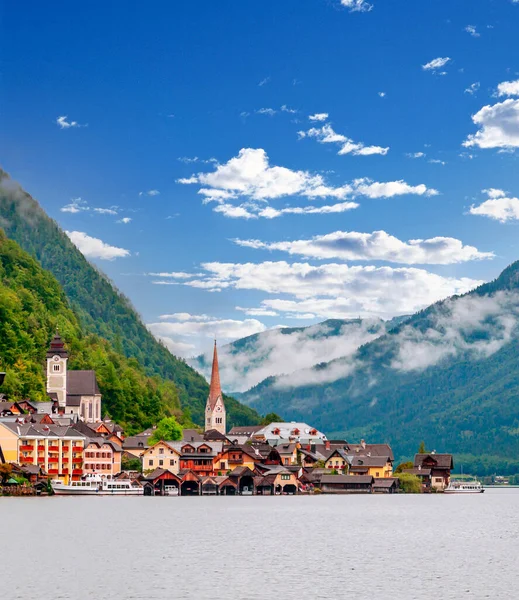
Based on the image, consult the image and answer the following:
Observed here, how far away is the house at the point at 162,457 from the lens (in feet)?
540

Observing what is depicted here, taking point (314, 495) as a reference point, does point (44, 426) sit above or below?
above

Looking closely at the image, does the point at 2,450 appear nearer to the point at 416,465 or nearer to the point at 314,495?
the point at 314,495

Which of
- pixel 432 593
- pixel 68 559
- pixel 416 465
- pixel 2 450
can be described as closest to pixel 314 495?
pixel 416 465

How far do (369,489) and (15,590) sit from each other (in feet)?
434

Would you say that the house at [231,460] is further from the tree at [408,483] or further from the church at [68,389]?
the church at [68,389]

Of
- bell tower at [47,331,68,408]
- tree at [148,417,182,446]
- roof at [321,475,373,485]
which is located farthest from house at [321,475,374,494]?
bell tower at [47,331,68,408]

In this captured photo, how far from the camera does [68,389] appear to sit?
655ft

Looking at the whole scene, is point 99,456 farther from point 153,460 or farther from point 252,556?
point 252,556

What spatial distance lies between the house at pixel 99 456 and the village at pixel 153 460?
14 cm

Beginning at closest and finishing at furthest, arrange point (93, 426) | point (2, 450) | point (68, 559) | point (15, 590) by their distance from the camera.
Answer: point (15, 590)
point (68, 559)
point (2, 450)
point (93, 426)

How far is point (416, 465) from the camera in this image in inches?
7623

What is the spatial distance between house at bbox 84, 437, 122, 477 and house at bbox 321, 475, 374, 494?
34839 millimetres

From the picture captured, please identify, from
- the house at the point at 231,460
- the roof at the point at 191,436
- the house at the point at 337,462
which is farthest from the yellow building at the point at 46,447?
the house at the point at 337,462

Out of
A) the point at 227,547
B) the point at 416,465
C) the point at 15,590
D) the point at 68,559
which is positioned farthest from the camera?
the point at 416,465
